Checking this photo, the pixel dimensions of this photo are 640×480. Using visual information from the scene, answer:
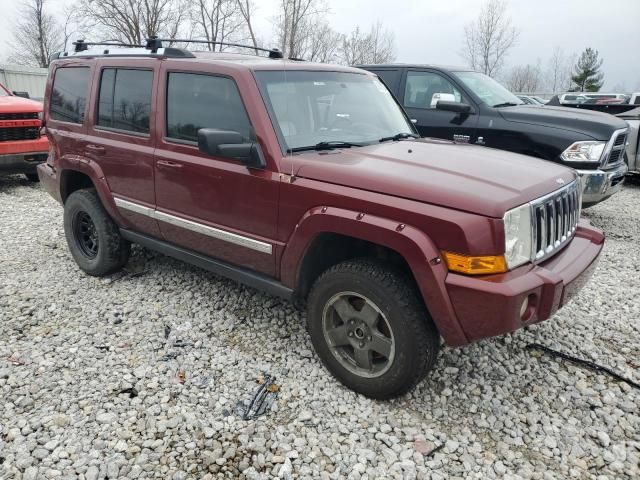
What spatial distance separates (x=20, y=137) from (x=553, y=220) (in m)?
8.23

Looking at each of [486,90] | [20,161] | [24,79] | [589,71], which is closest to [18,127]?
[20,161]

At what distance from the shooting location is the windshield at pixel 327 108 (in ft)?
10.5

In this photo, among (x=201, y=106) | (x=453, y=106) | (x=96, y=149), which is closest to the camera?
(x=201, y=106)

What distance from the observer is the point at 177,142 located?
355 centimetres

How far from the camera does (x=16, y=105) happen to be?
7984 millimetres

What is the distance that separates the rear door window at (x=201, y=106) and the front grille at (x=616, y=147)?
464 centimetres

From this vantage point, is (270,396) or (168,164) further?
(168,164)

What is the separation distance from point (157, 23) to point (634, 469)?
33.8 meters

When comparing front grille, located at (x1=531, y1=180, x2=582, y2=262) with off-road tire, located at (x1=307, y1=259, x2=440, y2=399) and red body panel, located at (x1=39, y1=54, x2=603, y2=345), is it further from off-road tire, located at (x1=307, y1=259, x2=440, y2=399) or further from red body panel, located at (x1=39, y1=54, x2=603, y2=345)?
off-road tire, located at (x1=307, y1=259, x2=440, y2=399)

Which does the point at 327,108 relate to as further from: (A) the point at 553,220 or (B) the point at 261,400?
(B) the point at 261,400

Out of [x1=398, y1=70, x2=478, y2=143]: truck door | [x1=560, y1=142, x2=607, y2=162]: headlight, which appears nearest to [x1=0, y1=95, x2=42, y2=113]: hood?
[x1=398, y1=70, x2=478, y2=143]: truck door

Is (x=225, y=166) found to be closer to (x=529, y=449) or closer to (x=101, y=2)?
(x=529, y=449)

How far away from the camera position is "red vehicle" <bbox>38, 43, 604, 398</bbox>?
2430 millimetres

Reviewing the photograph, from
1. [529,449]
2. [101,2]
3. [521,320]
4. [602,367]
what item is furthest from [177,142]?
[101,2]
